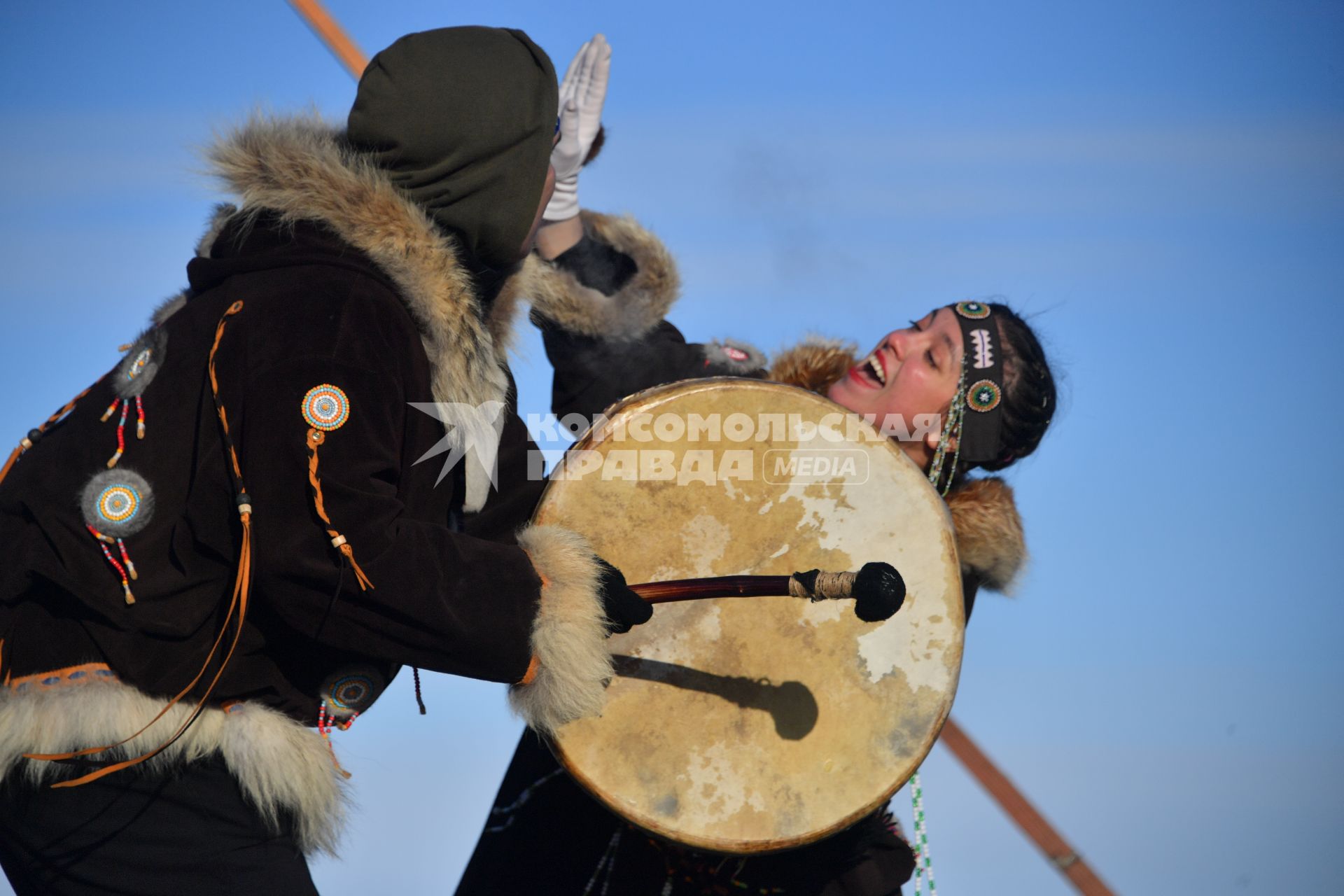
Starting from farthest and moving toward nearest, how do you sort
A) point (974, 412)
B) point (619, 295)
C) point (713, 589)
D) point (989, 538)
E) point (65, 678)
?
point (619, 295), point (974, 412), point (989, 538), point (713, 589), point (65, 678)

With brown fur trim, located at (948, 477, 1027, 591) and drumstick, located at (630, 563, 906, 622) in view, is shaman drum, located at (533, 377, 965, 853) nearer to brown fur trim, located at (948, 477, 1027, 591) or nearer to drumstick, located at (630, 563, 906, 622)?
drumstick, located at (630, 563, 906, 622)

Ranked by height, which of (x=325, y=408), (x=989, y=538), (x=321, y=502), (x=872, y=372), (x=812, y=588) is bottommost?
(x=989, y=538)

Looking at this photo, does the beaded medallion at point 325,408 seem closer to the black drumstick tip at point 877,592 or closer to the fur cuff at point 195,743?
the fur cuff at point 195,743

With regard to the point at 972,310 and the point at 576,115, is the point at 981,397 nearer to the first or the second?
the point at 972,310

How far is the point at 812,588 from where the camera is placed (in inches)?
89.4

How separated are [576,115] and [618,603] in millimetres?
1913

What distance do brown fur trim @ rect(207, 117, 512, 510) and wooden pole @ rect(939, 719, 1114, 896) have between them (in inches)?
72.1

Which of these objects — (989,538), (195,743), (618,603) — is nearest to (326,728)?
(195,743)

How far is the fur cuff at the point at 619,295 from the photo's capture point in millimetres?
3451

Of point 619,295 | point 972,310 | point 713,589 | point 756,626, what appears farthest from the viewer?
point 619,295

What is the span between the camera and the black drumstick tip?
2.18 meters

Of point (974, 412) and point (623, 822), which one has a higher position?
point (974, 412)

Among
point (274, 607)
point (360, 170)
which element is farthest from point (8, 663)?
point (360, 170)

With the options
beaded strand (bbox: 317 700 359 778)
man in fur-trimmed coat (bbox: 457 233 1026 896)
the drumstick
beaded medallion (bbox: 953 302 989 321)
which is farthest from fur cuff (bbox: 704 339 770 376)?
beaded strand (bbox: 317 700 359 778)
